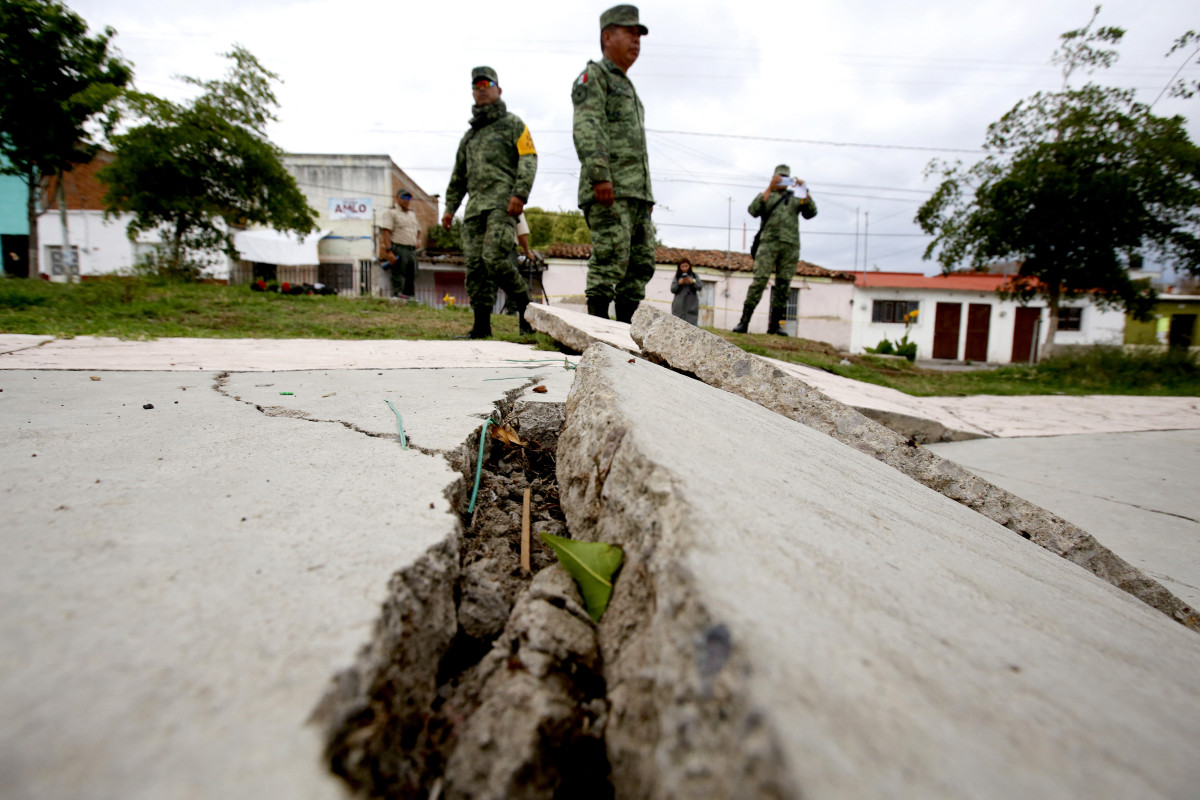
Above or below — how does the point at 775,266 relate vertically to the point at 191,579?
above

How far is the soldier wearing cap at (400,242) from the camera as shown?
8.04 m

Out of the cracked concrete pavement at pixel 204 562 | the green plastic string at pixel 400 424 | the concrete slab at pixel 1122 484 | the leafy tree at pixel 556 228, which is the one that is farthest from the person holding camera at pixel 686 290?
the leafy tree at pixel 556 228

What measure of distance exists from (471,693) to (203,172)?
1392 centimetres

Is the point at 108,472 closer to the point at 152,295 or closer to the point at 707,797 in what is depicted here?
the point at 707,797

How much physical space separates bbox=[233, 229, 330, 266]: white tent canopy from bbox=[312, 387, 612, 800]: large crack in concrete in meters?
22.1

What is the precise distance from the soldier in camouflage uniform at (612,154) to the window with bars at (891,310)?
2028cm

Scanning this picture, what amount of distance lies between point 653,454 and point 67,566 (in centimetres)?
63

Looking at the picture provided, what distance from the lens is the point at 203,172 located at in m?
11.1

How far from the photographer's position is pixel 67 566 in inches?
22.0

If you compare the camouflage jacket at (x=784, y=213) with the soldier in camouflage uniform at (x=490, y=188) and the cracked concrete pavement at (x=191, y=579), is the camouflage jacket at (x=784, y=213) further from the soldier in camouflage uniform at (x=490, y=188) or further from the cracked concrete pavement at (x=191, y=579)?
the cracked concrete pavement at (x=191, y=579)

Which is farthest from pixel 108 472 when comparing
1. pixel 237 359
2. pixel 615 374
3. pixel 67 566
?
pixel 237 359

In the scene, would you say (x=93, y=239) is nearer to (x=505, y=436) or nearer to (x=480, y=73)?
(x=480, y=73)

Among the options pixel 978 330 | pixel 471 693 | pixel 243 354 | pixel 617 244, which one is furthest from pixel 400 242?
pixel 978 330

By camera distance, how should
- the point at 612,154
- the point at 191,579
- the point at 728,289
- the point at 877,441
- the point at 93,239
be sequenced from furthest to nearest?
the point at 93,239, the point at 728,289, the point at 612,154, the point at 877,441, the point at 191,579
